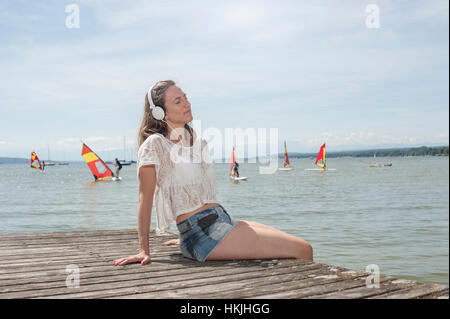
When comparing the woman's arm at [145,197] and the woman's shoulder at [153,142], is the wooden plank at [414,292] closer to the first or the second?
the woman's arm at [145,197]

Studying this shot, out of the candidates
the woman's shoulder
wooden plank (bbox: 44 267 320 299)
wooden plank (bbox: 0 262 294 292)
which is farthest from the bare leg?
the woman's shoulder

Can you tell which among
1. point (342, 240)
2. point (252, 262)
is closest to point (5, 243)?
point (252, 262)

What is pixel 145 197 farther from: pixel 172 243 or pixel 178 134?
pixel 172 243

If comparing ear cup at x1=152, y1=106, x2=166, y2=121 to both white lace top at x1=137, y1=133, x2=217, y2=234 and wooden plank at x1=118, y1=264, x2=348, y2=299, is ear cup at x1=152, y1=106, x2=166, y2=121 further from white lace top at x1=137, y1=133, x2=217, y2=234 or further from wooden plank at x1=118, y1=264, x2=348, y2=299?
wooden plank at x1=118, y1=264, x2=348, y2=299

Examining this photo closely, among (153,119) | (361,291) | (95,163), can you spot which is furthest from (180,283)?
(95,163)

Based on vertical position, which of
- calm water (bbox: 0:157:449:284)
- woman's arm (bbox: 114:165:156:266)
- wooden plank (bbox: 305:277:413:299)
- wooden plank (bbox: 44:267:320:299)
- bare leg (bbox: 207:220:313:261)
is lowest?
calm water (bbox: 0:157:449:284)

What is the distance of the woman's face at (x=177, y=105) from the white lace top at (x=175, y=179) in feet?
0.71

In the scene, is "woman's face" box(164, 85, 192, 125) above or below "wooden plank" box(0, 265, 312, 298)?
above

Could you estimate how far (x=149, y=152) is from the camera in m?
3.79

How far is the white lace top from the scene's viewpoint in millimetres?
3859

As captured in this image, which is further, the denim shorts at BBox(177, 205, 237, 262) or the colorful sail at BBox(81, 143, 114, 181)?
the colorful sail at BBox(81, 143, 114, 181)

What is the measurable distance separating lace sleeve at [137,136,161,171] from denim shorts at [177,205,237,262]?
61cm

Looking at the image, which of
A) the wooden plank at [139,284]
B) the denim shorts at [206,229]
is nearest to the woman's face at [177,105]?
the denim shorts at [206,229]
